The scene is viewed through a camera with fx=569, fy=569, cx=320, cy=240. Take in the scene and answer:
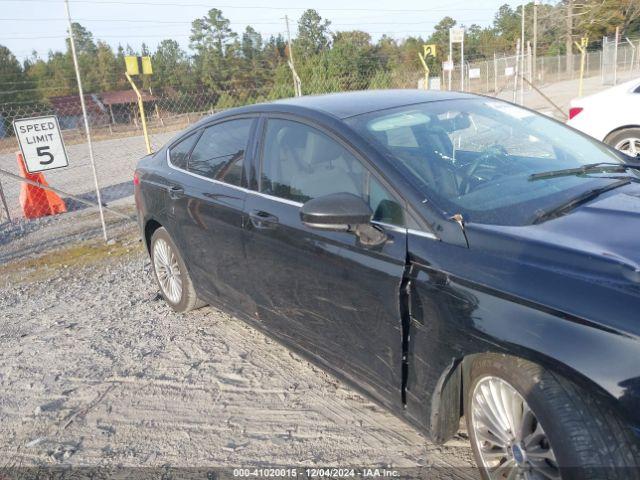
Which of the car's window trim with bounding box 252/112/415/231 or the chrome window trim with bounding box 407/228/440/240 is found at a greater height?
the car's window trim with bounding box 252/112/415/231

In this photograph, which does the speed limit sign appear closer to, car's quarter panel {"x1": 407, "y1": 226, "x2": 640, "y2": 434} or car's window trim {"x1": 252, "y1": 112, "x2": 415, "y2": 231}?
car's window trim {"x1": 252, "y1": 112, "x2": 415, "y2": 231}

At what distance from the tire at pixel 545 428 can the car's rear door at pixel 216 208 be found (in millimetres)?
1794

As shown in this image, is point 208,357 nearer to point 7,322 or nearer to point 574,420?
point 7,322

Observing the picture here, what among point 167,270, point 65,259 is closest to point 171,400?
point 167,270

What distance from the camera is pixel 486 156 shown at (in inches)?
118

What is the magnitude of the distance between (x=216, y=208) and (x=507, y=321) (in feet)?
7.35

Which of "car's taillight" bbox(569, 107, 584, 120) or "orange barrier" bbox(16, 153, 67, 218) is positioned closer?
"car's taillight" bbox(569, 107, 584, 120)

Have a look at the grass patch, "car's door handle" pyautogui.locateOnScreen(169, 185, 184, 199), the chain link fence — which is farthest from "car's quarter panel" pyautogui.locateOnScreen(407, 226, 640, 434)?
the chain link fence

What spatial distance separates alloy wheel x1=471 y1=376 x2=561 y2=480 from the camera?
2143 mm

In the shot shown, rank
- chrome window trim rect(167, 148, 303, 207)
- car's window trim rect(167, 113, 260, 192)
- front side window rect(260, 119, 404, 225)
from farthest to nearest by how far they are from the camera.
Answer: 1. car's window trim rect(167, 113, 260, 192)
2. chrome window trim rect(167, 148, 303, 207)
3. front side window rect(260, 119, 404, 225)

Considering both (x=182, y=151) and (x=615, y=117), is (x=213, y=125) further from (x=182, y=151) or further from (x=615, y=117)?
(x=615, y=117)

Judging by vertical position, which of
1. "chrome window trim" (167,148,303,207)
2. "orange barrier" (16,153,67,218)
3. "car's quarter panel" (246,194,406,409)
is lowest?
"orange barrier" (16,153,67,218)

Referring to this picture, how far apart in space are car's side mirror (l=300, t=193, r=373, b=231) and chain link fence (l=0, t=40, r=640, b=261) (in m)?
5.92

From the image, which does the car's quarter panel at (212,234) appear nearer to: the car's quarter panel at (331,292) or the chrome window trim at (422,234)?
the car's quarter panel at (331,292)
